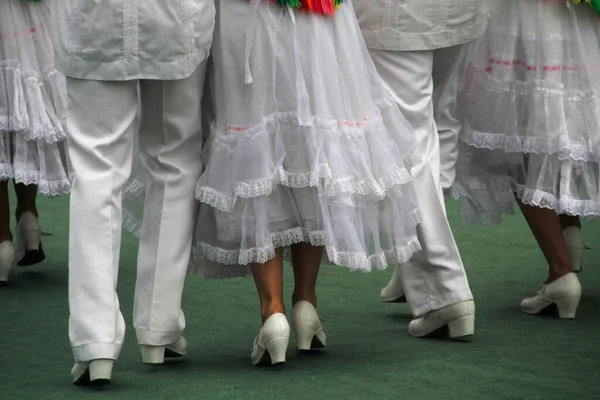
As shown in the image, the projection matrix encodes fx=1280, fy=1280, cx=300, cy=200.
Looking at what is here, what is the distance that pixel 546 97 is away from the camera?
418 cm

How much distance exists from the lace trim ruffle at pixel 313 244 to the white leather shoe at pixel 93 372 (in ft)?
1.55

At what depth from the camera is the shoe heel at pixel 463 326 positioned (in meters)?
3.89

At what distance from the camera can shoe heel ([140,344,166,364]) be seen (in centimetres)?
354

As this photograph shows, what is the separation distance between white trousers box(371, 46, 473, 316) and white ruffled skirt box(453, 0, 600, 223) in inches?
14.8

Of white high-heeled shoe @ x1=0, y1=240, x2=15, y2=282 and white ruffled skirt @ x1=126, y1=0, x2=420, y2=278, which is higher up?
white ruffled skirt @ x1=126, y1=0, x2=420, y2=278

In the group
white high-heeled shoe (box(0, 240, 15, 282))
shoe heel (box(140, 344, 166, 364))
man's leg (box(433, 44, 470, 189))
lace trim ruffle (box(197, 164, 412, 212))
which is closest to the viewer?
lace trim ruffle (box(197, 164, 412, 212))

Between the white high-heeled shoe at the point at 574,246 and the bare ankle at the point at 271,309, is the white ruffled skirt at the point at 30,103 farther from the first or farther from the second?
the white high-heeled shoe at the point at 574,246

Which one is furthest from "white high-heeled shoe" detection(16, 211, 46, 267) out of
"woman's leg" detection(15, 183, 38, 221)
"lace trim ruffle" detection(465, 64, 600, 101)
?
"lace trim ruffle" detection(465, 64, 600, 101)

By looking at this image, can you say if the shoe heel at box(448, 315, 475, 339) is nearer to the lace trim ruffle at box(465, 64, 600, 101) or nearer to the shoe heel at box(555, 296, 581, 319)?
the shoe heel at box(555, 296, 581, 319)

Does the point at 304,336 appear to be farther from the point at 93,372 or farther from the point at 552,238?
the point at 552,238

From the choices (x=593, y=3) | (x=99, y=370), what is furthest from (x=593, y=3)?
(x=99, y=370)

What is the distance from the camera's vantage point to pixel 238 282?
4.84 meters

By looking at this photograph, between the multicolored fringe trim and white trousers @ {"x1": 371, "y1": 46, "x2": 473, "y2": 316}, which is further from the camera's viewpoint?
white trousers @ {"x1": 371, "y1": 46, "x2": 473, "y2": 316}

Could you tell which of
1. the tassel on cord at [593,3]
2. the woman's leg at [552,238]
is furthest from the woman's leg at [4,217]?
the tassel on cord at [593,3]
